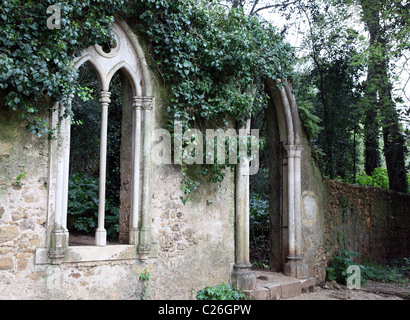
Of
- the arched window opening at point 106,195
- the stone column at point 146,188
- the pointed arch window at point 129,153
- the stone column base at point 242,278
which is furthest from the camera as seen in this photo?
the arched window opening at point 106,195

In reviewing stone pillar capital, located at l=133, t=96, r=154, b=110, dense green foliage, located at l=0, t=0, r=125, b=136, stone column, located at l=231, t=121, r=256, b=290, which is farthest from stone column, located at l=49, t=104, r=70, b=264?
stone column, located at l=231, t=121, r=256, b=290

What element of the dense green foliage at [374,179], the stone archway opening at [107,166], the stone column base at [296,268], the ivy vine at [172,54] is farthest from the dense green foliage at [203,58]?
the dense green foliage at [374,179]

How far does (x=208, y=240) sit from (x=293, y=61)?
328 centimetres

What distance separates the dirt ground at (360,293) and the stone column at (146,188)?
111 inches

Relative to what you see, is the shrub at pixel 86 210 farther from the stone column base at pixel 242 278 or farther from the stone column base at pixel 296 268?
the stone column base at pixel 296 268

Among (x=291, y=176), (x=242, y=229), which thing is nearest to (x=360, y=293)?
(x=291, y=176)

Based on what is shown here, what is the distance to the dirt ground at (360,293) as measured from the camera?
258 inches

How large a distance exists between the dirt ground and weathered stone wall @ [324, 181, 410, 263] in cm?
81

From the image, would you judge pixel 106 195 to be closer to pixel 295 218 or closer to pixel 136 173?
pixel 136 173

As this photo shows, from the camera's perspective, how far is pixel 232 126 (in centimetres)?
611

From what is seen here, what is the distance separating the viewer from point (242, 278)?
19.0ft

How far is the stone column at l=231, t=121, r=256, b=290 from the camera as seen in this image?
5.79m

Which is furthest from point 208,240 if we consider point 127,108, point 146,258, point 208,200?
point 127,108
